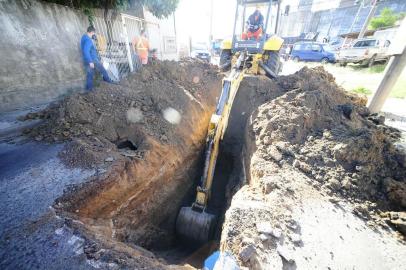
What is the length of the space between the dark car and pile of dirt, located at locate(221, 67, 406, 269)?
14.3m

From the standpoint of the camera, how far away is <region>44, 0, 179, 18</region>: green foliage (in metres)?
6.02

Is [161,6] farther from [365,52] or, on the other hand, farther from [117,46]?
[365,52]

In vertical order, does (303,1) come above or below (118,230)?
above

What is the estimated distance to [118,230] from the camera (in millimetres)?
3094

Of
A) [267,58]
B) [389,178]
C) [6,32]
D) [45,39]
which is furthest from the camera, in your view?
[267,58]

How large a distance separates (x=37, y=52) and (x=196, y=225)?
592 cm

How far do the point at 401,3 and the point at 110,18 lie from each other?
3084 cm

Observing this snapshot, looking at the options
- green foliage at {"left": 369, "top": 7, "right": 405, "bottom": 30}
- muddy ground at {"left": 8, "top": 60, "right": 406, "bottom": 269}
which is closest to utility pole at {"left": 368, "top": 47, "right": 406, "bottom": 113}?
muddy ground at {"left": 8, "top": 60, "right": 406, "bottom": 269}

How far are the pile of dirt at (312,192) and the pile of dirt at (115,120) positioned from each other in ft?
6.98

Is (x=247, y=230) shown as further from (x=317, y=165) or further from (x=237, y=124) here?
(x=237, y=124)

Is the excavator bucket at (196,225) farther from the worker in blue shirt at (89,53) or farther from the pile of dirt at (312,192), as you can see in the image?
the worker in blue shirt at (89,53)

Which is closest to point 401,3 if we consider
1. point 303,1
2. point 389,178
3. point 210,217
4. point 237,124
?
point 303,1

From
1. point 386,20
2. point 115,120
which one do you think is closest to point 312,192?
point 115,120

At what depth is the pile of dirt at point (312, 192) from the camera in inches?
79.3
